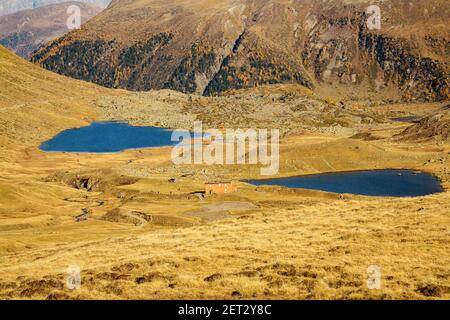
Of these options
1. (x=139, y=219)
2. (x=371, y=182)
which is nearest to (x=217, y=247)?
(x=139, y=219)

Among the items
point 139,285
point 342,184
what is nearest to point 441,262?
point 139,285

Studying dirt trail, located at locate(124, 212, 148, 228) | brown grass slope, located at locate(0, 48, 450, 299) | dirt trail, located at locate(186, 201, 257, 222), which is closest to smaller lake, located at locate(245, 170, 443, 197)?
brown grass slope, located at locate(0, 48, 450, 299)

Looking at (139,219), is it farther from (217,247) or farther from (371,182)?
(371,182)

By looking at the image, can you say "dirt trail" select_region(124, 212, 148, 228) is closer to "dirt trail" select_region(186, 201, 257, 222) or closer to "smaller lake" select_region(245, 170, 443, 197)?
"dirt trail" select_region(186, 201, 257, 222)

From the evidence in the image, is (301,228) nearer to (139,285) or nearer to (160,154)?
(139,285)

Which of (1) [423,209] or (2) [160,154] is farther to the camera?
(2) [160,154]

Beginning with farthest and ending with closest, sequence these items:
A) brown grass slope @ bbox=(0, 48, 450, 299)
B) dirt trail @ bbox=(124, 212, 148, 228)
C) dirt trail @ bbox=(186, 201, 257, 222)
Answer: dirt trail @ bbox=(186, 201, 257, 222) < dirt trail @ bbox=(124, 212, 148, 228) < brown grass slope @ bbox=(0, 48, 450, 299)

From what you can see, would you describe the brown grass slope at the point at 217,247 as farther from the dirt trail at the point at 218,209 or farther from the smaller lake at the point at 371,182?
the smaller lake at the point at 371,182

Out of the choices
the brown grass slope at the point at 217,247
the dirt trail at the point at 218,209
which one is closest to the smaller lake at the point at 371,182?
the brown grass slope at the point at 217,247

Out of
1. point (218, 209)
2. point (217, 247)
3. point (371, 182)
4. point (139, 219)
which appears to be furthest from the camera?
point (371, 182)
